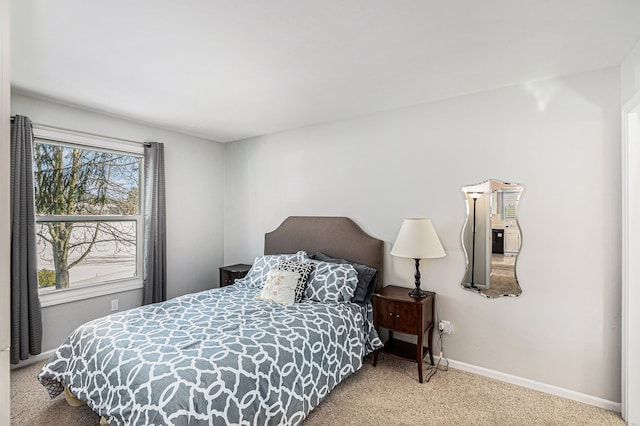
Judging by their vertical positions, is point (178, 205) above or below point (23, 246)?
above

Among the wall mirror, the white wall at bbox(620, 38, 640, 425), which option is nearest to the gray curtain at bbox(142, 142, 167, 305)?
the wall mirror

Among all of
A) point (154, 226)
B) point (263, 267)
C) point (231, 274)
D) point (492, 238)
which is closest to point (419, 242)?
point (492, 238)

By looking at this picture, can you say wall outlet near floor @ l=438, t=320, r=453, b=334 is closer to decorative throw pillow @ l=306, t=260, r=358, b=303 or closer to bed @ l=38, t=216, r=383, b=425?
bed @ l=38, t=216, r=383, b=425

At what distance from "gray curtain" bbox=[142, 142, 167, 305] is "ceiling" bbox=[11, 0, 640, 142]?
0.79 meters

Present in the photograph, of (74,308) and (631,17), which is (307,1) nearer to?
(631,17)

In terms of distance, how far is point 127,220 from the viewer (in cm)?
372

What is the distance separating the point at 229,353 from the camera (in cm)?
189

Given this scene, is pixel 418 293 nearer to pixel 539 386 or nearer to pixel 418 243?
pixel 418 243

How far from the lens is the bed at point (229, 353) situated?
1659 millimetres

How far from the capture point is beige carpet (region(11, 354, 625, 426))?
2.20 metres

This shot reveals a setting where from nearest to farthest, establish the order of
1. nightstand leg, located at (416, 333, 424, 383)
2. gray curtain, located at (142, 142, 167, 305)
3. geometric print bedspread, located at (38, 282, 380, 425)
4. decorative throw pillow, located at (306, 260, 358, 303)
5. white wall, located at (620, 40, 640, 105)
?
geometric print bedspread, located at (38, 282, 380, 425)
white wall, located at (620, 40, 640, 105)
nightstand leg, located at (416, 333, 424, 383)
decorative throw pillow, located at (306, 260, 358, 303)
gray curtain, located at (142, 142, 167, 305)

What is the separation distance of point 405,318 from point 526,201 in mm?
1386

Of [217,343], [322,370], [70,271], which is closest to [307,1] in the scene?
[217,343]

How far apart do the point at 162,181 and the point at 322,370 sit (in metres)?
2.90
